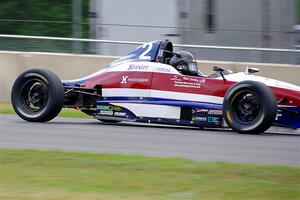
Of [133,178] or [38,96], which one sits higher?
[38,96]

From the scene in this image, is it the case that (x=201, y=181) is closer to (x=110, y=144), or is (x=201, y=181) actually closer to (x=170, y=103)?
(x=110, y=144)

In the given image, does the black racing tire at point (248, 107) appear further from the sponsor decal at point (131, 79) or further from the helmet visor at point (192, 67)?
the sponsor decal at point (131, 79)

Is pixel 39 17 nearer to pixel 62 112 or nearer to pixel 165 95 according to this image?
pixel 62 112

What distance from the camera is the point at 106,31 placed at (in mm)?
17406

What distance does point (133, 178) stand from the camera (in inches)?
282

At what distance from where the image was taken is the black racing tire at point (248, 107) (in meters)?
11.0

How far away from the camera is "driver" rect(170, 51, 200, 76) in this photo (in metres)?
12.4

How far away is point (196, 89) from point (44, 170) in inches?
183

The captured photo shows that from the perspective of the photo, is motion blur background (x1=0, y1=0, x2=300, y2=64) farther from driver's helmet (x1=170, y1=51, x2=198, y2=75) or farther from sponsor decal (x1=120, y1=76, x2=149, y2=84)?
sponsor decal (x1=120, y1=76, x2=149, y2=84)

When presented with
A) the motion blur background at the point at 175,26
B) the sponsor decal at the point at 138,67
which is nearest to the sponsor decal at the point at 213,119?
the sponsor decal at the point at 138,67

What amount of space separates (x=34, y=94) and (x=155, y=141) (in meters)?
3.18

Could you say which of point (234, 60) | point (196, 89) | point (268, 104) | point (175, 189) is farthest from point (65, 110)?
point (175, 189)

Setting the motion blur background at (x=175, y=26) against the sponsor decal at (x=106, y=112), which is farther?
the motion blur background at (x=175, y=26)

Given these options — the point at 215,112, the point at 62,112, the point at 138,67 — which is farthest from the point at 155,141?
the point at 62,112
